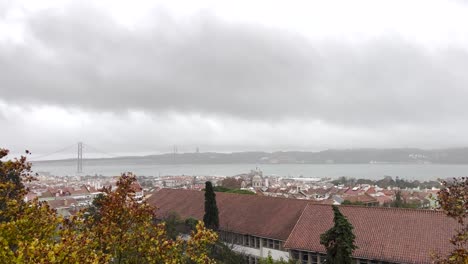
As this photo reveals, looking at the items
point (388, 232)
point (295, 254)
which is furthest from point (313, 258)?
point (388, 232)

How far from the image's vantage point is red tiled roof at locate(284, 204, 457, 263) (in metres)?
19.7

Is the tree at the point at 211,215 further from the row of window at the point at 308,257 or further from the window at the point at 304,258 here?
the window at the point at 304,258

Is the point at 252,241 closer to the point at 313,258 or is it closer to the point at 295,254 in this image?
the point at 295,254

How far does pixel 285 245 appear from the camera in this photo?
23.0 metres

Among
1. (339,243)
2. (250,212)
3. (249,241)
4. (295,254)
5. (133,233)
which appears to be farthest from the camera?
(250,212)

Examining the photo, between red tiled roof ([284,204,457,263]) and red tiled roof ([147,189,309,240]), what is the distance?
225 centimetres

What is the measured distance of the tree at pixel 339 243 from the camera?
16562mm

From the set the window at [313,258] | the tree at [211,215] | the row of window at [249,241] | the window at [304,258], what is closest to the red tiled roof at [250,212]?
the row of window at [249,241]

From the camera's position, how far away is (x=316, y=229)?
2342cm

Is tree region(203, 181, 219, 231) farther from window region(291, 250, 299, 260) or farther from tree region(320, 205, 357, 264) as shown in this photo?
tree region(320, 205, 357, 264)

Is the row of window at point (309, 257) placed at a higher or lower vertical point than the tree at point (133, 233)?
lower

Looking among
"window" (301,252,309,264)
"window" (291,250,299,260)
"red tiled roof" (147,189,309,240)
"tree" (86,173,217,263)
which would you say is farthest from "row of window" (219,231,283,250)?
"tree" (86,173,217,263)

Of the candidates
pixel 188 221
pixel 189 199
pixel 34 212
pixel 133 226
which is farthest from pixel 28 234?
pixel 189 199

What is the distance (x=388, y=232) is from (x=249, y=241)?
1015 cm
